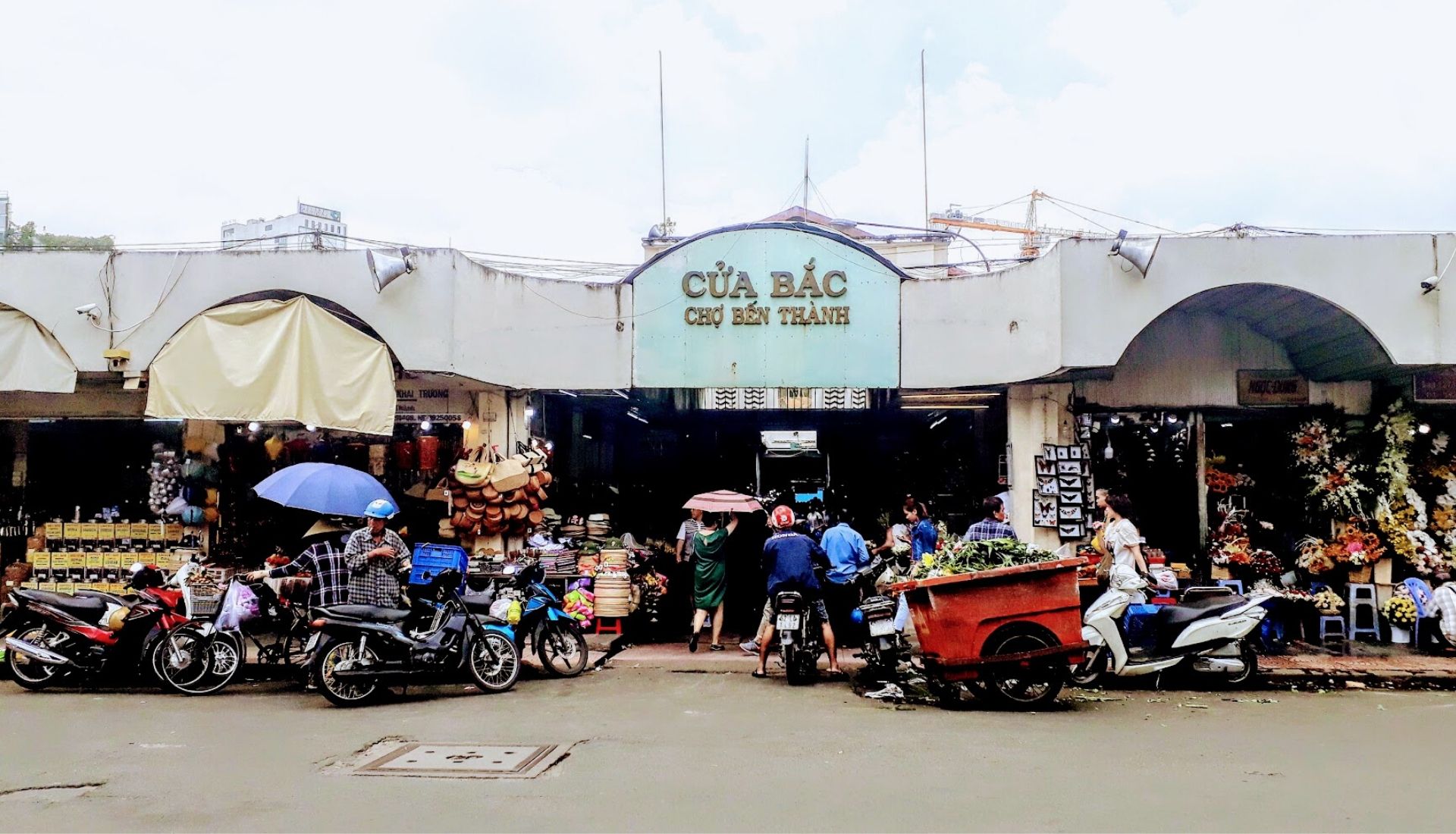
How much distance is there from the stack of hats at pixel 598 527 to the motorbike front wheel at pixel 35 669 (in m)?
5.90

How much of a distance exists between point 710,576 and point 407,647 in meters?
3.75

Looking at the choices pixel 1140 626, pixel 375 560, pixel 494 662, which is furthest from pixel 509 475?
pixel 1140 626

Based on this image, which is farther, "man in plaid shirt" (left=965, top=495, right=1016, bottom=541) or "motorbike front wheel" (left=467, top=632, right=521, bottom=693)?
"man in plaid shirt" (left=965, top=495, right=1016, bottom=541)

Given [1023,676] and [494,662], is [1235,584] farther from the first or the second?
[494,662]

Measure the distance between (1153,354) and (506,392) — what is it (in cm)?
814

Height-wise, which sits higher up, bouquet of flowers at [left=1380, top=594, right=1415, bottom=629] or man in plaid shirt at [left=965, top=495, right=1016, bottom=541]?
man in plaid shirt at [left=965, top=495, right=1016, bottom=541]

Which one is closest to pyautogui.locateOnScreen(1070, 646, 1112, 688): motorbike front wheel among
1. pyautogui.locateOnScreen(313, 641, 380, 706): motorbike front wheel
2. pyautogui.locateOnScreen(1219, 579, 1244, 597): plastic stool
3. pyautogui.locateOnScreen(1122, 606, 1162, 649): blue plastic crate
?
pyautogui.locateOnScreen(1122, 606, 1162, 649): blue plastic crate

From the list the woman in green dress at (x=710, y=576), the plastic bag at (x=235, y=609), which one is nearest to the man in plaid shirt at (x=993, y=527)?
the woman in green dress at (x=710, y=576)

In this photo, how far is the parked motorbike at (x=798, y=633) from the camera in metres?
9.40

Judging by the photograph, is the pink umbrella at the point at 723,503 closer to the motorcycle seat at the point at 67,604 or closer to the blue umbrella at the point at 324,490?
the blue umbrella at the point at 324,490

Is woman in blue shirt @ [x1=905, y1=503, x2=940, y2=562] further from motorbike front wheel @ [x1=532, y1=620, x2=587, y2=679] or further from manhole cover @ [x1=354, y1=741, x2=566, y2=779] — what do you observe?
manhole cover @ [x1=354, y1=741, x2=566, y2=779]

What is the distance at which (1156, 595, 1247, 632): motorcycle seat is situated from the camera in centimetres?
895

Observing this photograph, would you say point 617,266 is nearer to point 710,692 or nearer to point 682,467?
point 682,467

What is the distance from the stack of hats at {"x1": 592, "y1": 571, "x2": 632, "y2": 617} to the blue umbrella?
3.02m
